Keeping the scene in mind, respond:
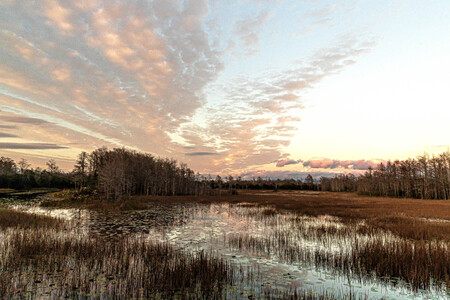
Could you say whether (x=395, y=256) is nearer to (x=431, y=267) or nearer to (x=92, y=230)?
(x=431, y=267)

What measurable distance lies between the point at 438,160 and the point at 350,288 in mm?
108789

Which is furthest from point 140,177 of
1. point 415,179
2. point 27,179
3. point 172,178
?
point 415,179

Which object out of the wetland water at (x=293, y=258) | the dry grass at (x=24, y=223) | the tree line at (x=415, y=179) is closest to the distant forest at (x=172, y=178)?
the tree line at (x=415, y=179)

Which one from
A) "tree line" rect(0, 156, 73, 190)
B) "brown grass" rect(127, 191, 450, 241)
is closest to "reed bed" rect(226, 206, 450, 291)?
"brown grass" rect(127, 191, 450, 241)

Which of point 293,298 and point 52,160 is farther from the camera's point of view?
point 52,160

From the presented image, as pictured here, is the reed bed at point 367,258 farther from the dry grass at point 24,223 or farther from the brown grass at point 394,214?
the dry grass at point 24,223

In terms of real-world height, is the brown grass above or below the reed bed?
below

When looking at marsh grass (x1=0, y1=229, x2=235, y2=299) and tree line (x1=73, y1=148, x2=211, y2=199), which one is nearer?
marsh grass (x1=0, y1=229, x2=235, y2=299)

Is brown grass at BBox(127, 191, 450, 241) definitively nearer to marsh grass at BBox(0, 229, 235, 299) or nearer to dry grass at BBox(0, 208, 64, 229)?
marsh grass at BBox(0, 229, 235, 299)

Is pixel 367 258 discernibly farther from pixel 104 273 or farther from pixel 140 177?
pixel 140 177

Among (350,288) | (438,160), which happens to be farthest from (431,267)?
(438,160)

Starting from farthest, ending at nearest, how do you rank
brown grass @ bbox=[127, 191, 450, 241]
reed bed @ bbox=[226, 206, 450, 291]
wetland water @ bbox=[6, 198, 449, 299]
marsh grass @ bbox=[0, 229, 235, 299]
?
brown grass @ bbox=[127, 191, 450, 241]
reed bed @ bbox=[226, 206, 450, 291]
wetland water @ bbox=[6, 198, 449, 299]
marsh grass @ bbox=[0, 229, 235, 299]

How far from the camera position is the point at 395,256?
1118 centimetres

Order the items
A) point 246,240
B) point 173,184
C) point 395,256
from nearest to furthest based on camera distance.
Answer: point 395,256
point 246,240
point 173,184
